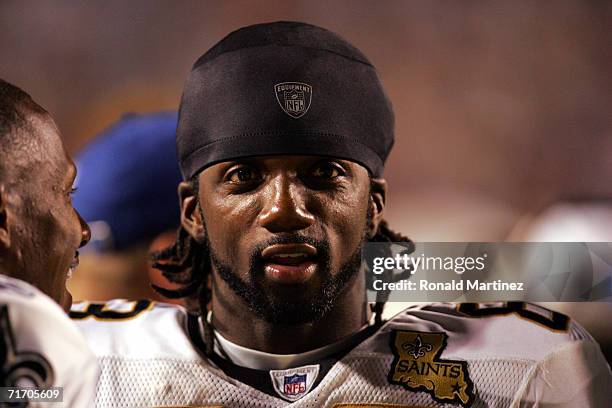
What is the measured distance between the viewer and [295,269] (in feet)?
5.13

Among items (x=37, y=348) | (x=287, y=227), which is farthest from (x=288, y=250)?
(x=37, y=348)

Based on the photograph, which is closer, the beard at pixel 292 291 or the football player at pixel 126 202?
the beard at pixel 292 291

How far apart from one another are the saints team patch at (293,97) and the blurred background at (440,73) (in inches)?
17.4

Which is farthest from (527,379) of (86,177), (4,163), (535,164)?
(86,177)

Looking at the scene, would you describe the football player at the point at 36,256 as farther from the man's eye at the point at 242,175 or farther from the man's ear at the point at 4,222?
the man's eye at the point at 242,175

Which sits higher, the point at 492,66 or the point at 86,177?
the point at 492,66

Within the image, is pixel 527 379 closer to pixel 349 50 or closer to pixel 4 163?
pixel 349 50

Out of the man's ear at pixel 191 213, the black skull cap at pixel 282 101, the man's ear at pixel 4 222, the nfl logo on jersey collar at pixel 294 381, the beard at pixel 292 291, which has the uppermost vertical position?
the black skull cap at pixel 282 101

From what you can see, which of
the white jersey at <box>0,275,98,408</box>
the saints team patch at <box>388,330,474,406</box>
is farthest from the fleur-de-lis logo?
the white jersey at <box>0,275,98,408</box>

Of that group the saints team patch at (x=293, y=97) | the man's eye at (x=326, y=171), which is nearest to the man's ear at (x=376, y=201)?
the man's eye at (x=326, y=171)

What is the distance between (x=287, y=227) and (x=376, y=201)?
241mm

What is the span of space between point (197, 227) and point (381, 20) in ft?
2.22

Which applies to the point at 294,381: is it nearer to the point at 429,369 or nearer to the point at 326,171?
the point at 429,369

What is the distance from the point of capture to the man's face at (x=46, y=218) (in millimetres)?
1275
